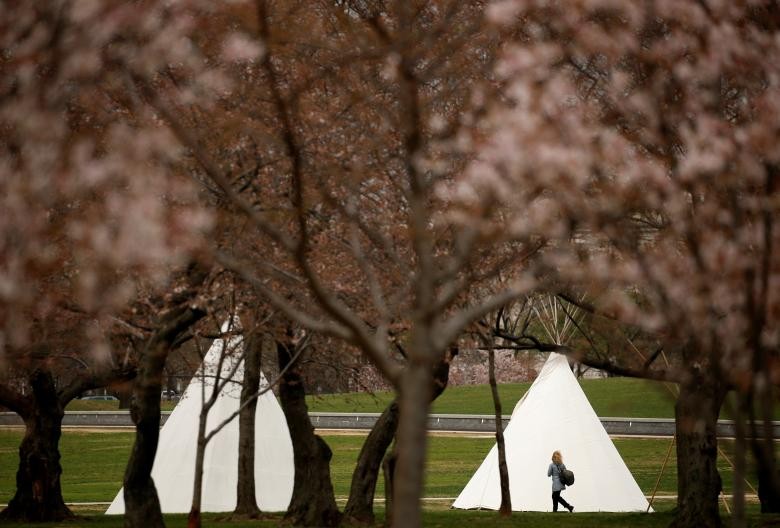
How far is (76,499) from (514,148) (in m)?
23.3

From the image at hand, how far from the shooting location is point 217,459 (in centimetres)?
2414

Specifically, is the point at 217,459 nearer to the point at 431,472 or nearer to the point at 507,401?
the point at 431,472

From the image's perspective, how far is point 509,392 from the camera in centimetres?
6078

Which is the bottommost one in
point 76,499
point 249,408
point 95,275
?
point 76,499

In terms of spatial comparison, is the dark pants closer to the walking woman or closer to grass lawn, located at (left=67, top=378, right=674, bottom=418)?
the walking woman

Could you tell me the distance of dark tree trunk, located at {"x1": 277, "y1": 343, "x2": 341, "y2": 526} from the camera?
1867 cm

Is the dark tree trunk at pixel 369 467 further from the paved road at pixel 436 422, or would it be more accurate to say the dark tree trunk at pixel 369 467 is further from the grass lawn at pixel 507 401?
the grass lawn at pixel 507 401

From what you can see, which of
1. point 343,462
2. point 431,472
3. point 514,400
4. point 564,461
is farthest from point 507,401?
point 564,461

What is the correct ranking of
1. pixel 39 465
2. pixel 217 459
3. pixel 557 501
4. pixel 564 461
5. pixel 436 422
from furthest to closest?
pixel 436 422
pixel 564 461
pixel 217 459
pixel 557 501
pixel 39 465

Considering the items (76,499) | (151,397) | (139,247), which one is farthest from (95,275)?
(76,499)

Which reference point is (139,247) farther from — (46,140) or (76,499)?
(76,499)

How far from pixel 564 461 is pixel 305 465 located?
7219 mm

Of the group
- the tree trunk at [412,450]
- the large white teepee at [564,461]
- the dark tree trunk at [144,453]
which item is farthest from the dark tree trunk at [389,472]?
the tree trunk at [412,450]

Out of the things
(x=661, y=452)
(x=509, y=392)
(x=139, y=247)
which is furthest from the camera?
(x=509, y=392)
